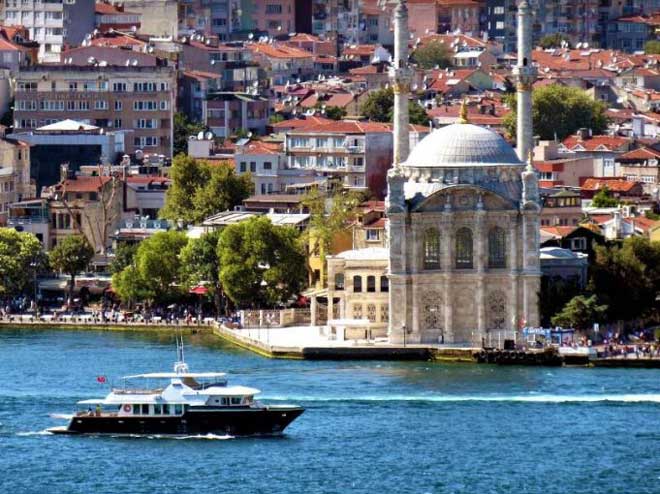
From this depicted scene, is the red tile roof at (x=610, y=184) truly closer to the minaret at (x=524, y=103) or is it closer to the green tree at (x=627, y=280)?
the minaret at (x=524, y=103)

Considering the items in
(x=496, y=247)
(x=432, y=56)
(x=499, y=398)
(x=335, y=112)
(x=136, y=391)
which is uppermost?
(x=432, y=56)

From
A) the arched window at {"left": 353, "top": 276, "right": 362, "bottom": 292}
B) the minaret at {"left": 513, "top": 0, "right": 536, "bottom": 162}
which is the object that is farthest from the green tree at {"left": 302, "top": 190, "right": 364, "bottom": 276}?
the minaret at {"left": 513, "top": 0, "right": 536, "bottom": 162}

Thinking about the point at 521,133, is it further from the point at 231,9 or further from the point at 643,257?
the point at 231,9

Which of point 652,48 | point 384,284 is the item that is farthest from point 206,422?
point 652,48

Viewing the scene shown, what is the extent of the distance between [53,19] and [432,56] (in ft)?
56.7

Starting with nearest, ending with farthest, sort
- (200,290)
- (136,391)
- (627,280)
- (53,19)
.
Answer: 1. (136,391)
2. (627,280)
3. (200,290)
4. (53,19)

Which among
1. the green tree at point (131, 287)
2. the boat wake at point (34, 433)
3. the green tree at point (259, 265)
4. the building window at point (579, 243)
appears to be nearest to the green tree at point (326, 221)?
the green tree at point (259, 265)

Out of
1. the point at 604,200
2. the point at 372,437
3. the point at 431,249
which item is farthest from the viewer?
the point at 604,200

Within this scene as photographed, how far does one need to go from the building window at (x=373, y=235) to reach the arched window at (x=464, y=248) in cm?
981

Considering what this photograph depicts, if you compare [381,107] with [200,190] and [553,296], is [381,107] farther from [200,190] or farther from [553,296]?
[553,296]

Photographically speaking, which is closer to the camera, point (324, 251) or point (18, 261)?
point (324, 251)

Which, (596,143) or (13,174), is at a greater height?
(596,143)

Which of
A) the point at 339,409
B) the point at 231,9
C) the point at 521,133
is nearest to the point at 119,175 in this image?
the point at 521,133

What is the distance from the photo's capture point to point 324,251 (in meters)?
101
